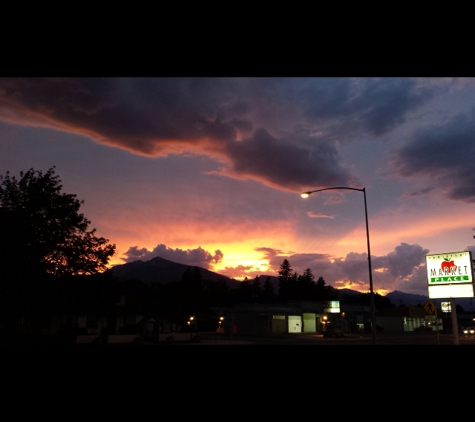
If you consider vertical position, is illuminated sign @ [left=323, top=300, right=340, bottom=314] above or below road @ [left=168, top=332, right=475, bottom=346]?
above

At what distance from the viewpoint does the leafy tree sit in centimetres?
2844

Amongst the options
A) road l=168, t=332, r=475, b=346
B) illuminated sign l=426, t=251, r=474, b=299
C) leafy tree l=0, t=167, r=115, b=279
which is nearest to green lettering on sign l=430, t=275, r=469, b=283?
illuminated sign l=426, t=251, r=474, b=299

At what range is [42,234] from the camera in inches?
1225

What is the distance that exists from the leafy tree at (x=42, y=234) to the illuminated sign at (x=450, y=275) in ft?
82.7

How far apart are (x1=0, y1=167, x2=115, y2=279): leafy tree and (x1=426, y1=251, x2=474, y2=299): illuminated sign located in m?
25.2

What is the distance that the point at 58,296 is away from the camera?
2978 centimetres

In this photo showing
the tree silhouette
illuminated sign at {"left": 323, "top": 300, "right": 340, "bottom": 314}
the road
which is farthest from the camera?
illuminated sign at {"left": 323, "top": 300, "right": 340, "bottom": 314}

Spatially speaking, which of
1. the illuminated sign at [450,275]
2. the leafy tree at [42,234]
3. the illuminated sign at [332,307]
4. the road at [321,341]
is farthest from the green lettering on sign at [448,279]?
the illuminated sign at [332,307]

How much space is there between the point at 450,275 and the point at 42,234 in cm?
3012

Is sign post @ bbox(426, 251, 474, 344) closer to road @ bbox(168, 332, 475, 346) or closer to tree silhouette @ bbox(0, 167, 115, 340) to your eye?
road @ bbox(168, 332, 475, 346)

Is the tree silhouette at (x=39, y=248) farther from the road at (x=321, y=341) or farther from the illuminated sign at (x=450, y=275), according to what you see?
the illuminated sign at (x=450, y=275)

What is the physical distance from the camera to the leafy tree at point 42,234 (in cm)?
2844

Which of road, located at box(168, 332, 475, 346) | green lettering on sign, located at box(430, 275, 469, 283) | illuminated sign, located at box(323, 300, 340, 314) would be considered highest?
green lettering on sign, located at box(430, 275, 469, 283)
